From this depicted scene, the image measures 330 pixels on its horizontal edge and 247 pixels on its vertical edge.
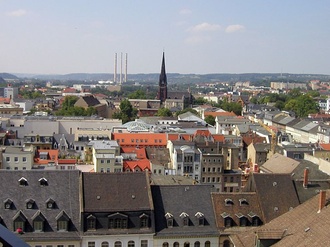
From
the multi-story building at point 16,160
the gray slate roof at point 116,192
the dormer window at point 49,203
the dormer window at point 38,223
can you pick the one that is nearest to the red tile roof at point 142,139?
the multi-story building at point 16,160

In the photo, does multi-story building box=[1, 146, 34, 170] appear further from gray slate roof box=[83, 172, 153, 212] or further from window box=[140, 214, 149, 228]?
window box=[140, 214, 149, 228]

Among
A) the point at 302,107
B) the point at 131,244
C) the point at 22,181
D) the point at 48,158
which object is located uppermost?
the point at 22,181

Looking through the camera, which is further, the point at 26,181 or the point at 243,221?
the point at 243,221

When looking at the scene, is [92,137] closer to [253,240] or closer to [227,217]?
[227,217]

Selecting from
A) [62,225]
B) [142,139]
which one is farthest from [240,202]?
[142,139]

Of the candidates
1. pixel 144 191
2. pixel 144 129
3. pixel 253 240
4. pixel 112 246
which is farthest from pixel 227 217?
pixel 144 129

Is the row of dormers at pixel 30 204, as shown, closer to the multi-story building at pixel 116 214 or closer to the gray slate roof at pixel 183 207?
the multi-story building at pixel 116 214

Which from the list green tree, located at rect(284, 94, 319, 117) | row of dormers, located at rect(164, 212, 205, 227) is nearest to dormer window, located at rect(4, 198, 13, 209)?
row of dormers, located at rect(164, 212, 205, 227)

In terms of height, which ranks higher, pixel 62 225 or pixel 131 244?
pixel 62 225

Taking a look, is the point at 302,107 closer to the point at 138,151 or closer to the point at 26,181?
the point at 138,151

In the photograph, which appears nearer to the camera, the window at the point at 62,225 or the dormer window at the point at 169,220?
the window at the point at 62,225

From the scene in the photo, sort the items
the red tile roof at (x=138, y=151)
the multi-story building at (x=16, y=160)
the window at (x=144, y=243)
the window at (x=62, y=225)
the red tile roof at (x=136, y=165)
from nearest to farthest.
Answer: the window at (x=62, y=225)
the window at (x=144, y=243)
the multi-story building at (x=16, y=160)
the red tile roof at (x=136, y=165)
the red tile roof at (x=138, y=151)

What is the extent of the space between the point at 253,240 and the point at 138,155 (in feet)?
187

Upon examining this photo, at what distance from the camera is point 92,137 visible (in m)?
95.2
